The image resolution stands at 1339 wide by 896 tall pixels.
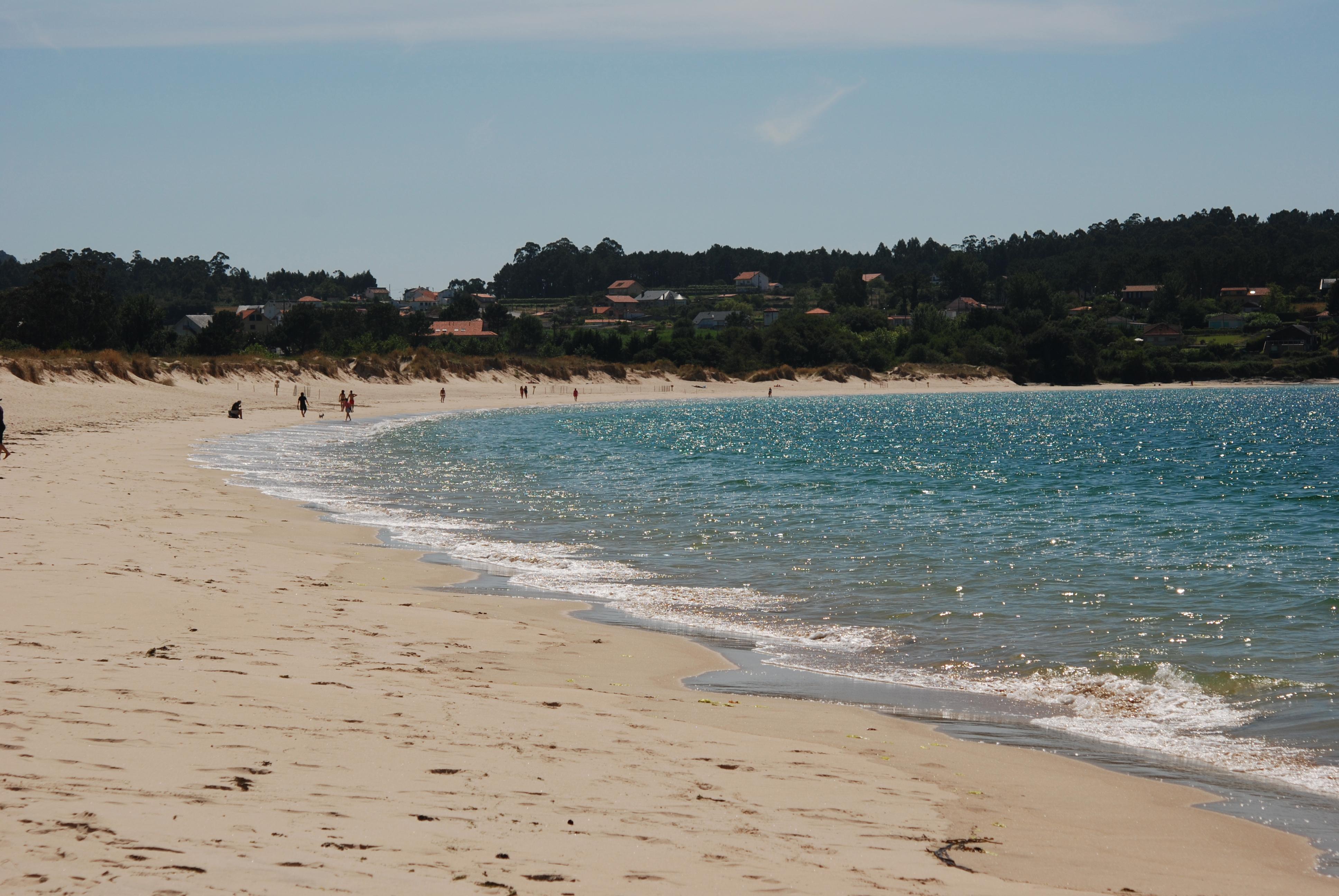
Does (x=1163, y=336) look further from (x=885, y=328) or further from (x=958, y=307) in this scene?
(x=958, y=307)

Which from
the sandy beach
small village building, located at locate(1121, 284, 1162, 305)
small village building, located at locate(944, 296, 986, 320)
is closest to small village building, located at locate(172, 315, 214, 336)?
small village building, located at locate(944, 296, 986, 320)

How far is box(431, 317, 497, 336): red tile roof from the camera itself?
14200 cm

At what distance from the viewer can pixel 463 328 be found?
14700 centimetres

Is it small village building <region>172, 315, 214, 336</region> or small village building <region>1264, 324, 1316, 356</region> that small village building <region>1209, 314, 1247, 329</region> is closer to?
small village building <region>1264, 324, 1316, 356</region>

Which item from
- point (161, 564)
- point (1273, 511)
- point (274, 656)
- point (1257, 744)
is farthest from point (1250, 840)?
point (1273, 511)

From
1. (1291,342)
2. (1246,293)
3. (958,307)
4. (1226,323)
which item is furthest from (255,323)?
(1246,293)

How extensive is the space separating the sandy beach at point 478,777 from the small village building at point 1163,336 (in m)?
154

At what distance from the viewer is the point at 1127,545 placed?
61.6 feet

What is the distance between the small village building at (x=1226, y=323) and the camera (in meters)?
161

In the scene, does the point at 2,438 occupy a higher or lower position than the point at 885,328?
lower

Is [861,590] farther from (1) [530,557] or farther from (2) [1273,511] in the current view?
(2) [1273,511]

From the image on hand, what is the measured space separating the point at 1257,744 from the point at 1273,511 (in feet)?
63.4

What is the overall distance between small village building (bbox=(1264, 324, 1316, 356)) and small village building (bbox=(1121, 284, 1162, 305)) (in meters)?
39.6

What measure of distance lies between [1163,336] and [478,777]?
6315 inches
